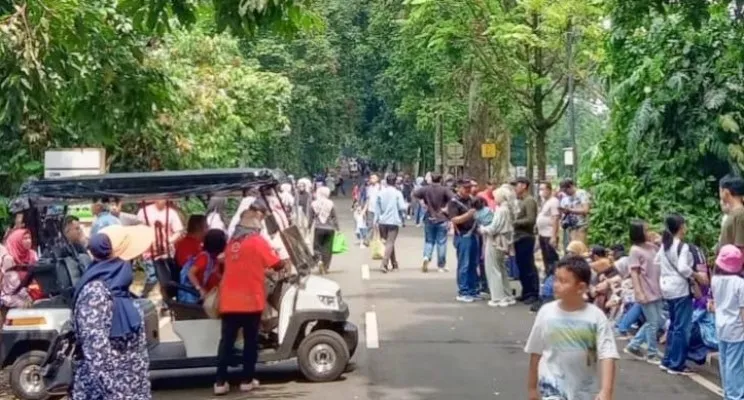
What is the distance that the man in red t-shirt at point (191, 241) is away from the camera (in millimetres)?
13461

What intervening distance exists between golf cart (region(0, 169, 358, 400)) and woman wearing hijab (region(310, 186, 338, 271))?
10.5 m

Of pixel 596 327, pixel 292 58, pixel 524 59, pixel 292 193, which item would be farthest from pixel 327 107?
pixel 596 327

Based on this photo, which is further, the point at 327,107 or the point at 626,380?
the point at 327,107

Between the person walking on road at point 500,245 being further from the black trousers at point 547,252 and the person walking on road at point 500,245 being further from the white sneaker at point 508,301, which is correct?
the black trousers at point 547,252

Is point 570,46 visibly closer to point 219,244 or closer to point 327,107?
point 219,244

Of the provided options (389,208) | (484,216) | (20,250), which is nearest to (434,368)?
(20,250)

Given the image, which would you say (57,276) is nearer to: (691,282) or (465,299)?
(691,282)

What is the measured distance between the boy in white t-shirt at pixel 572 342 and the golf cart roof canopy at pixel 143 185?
5.56 m

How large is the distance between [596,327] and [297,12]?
4.28 m

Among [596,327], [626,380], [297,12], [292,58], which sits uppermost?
[292,58]

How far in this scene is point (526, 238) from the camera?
18781 mm

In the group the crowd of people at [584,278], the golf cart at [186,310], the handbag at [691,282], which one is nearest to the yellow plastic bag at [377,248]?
the crowd of people at [584,278]

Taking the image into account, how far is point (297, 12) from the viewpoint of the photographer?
10148mm

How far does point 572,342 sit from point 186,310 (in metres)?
6.32
